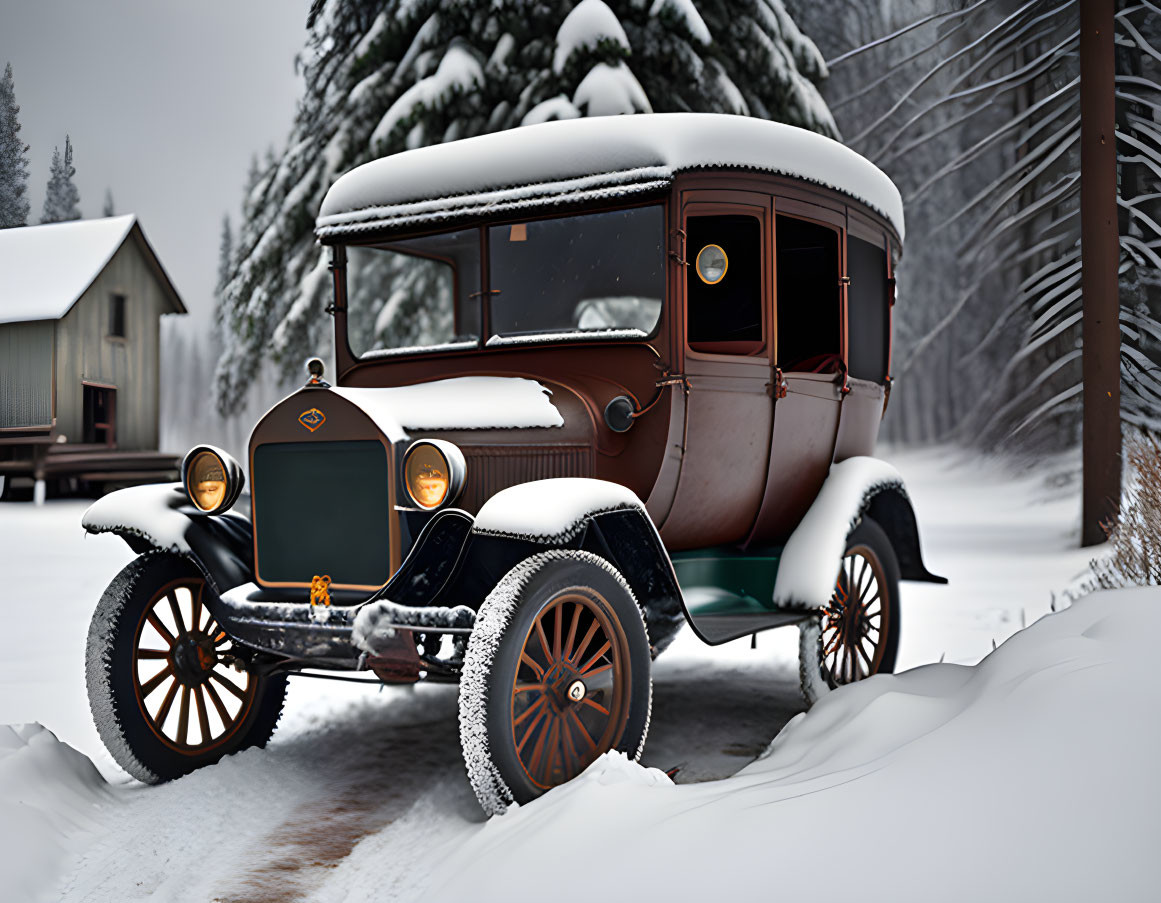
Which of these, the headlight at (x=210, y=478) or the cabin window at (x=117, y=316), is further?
the cabin window at (x=117, y=316)

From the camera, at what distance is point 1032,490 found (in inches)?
660

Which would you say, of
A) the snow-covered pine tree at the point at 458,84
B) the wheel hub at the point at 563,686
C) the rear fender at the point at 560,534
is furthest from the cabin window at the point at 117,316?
the wheel hub at the point at 563,686

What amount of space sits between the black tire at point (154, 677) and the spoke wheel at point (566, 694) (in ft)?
4.56

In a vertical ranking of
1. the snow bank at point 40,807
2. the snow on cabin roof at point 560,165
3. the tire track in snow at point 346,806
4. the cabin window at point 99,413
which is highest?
the snow on cabin roof at point 560,165

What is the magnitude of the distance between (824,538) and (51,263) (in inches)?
313

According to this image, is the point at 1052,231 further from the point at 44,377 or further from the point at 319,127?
the point at 44,377

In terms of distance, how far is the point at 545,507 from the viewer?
3.56 m

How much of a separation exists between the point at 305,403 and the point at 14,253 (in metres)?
4.96

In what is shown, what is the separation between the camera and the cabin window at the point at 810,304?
554cm

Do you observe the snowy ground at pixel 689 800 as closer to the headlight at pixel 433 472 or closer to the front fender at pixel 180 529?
the front fender at pixel 180 529

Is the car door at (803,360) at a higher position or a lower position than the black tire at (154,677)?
higher

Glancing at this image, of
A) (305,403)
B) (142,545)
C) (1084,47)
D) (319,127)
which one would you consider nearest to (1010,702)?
(305,403)

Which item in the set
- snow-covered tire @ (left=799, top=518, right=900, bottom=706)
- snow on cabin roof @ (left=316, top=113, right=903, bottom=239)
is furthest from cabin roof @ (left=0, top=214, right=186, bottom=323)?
snow-covered tire @ (left=799, top=518, right=900, bottom=706)

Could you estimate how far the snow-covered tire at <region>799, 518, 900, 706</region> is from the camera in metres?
5.44
